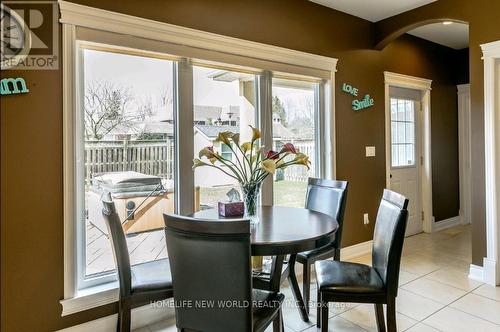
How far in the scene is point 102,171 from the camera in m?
2.30

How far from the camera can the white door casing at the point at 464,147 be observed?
505cm

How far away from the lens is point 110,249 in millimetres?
2381

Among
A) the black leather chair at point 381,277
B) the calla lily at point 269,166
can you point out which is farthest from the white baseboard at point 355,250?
the calla lily at point 269,166

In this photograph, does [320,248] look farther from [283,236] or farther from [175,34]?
[175,34]

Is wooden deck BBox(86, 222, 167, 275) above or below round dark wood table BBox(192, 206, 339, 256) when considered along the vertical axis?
below

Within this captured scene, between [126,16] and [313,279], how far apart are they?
2813mm

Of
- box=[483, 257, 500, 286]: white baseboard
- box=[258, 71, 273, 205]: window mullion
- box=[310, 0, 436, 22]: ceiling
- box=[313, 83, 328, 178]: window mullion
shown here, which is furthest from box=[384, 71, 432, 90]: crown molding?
box=[483, 257, 500, 286]: white baseboard

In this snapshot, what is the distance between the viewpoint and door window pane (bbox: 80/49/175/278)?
2262mm

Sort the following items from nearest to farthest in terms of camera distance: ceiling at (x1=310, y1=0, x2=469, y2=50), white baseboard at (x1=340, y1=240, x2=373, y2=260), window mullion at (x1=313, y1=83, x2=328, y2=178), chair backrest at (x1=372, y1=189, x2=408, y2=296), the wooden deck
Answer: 1. chair backrest at (x1=372, y1=189, x2=408, y2=296)
2. the wooden deck
3. ceiling at (x1=310, y1=0, x2=469, y2=50)
4. window mullion at (x1=313, y1=83, x2=328, y2=178)
5. white baseboard at (x1=340, y1=240, x2=373, y2=260)

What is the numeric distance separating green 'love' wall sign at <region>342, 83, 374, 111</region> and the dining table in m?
1.93

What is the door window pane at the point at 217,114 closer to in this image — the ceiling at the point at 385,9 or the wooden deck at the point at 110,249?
the wooden deck at the point at 110,249

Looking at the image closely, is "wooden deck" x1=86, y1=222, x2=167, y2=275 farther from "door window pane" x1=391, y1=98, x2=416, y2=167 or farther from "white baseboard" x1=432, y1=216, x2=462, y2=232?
"white baseboard" x1=432, y1=216, x2=462, y2=232

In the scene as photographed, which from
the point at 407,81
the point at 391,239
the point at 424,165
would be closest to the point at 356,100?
the point at 407,81

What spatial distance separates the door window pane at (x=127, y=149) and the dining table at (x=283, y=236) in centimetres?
60
